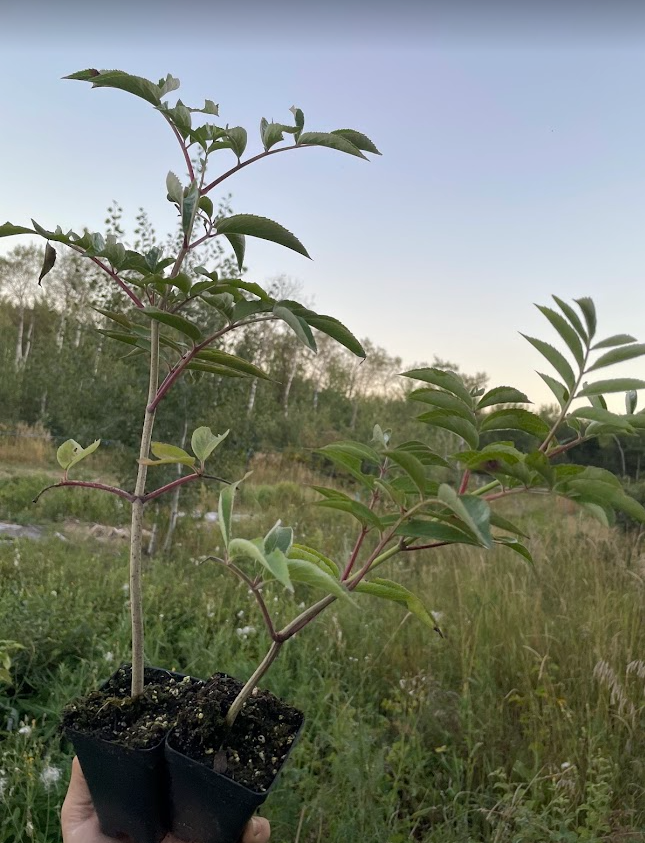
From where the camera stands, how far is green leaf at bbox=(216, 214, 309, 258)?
0.82m

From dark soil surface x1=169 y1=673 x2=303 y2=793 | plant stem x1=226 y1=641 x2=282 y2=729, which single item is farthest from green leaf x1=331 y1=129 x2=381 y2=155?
dark soil surface x1=169 y1=673 x2=303 y2=793

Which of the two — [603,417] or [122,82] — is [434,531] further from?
[122,82]

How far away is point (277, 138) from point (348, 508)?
19.5 inches

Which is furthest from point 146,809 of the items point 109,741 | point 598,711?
point 598,711

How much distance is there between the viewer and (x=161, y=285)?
0.83 metres

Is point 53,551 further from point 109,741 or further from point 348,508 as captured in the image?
point 348,508

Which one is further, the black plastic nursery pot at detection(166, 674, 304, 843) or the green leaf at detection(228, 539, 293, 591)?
the black plastic nursery pot at detection(166, 674, 304, 843)

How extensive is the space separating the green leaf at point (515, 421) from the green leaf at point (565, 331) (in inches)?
3.6

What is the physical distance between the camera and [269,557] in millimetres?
591

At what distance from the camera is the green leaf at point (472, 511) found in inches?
22.5

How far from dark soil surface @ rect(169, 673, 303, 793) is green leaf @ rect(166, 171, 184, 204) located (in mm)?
715

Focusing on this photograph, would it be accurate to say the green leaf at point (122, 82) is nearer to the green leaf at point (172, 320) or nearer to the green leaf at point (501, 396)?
the green leaf at point (172, 320)

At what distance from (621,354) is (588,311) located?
73mm

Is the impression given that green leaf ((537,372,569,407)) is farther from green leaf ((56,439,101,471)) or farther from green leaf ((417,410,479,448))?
green leaf ((56,439,101,471))
